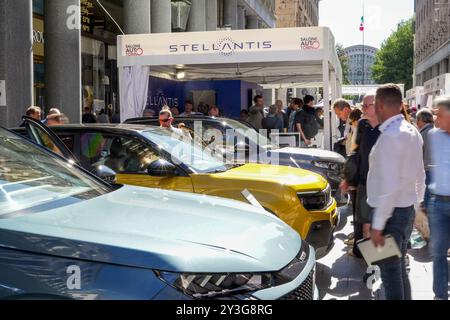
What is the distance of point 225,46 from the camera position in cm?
1140

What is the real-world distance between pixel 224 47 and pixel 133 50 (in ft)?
6.79

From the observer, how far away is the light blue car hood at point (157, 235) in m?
2.47

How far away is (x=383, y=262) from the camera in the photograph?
3.57m

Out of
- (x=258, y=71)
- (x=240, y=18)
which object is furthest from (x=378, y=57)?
(x=258, y=71)

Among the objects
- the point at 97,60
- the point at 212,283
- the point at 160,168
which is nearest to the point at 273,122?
the point at 160,168

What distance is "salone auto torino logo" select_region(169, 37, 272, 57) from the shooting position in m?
11.2

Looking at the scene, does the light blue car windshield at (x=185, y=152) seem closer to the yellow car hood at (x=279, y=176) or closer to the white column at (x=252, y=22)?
the yellow car hood at (x=279, y=176)

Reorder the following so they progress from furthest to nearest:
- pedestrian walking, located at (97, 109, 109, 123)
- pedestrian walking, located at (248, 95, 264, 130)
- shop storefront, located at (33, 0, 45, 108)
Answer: pedestrian walking, located at (97, 109, 109, 123)
shop storefront, located at (33, 0, 45, 108)
pedestrian walking, located at (248, 95, 264, 130)

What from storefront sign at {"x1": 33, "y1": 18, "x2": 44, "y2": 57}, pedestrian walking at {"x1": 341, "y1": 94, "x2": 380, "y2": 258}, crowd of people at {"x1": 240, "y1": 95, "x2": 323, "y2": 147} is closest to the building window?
storefront sign at {"x1": 33, "y1": 18, "x2": 44, "y2": 57}

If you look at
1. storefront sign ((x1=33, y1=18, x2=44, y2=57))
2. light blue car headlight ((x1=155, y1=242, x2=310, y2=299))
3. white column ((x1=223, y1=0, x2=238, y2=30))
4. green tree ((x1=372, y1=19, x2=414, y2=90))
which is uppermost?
green tree ((x1=372, y1=19, x2=414, y2=90))

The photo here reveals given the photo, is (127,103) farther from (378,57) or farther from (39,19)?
(378,57)

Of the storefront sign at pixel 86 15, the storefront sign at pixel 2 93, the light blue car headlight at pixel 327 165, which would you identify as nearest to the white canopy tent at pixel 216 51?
the storefront sign at pixel 2 93

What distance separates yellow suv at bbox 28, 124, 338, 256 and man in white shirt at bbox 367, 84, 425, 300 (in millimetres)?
1767

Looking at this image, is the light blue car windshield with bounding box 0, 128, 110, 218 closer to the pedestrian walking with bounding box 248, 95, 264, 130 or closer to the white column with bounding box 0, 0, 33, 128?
the white column with bounding box 0, 0, 33, 128
